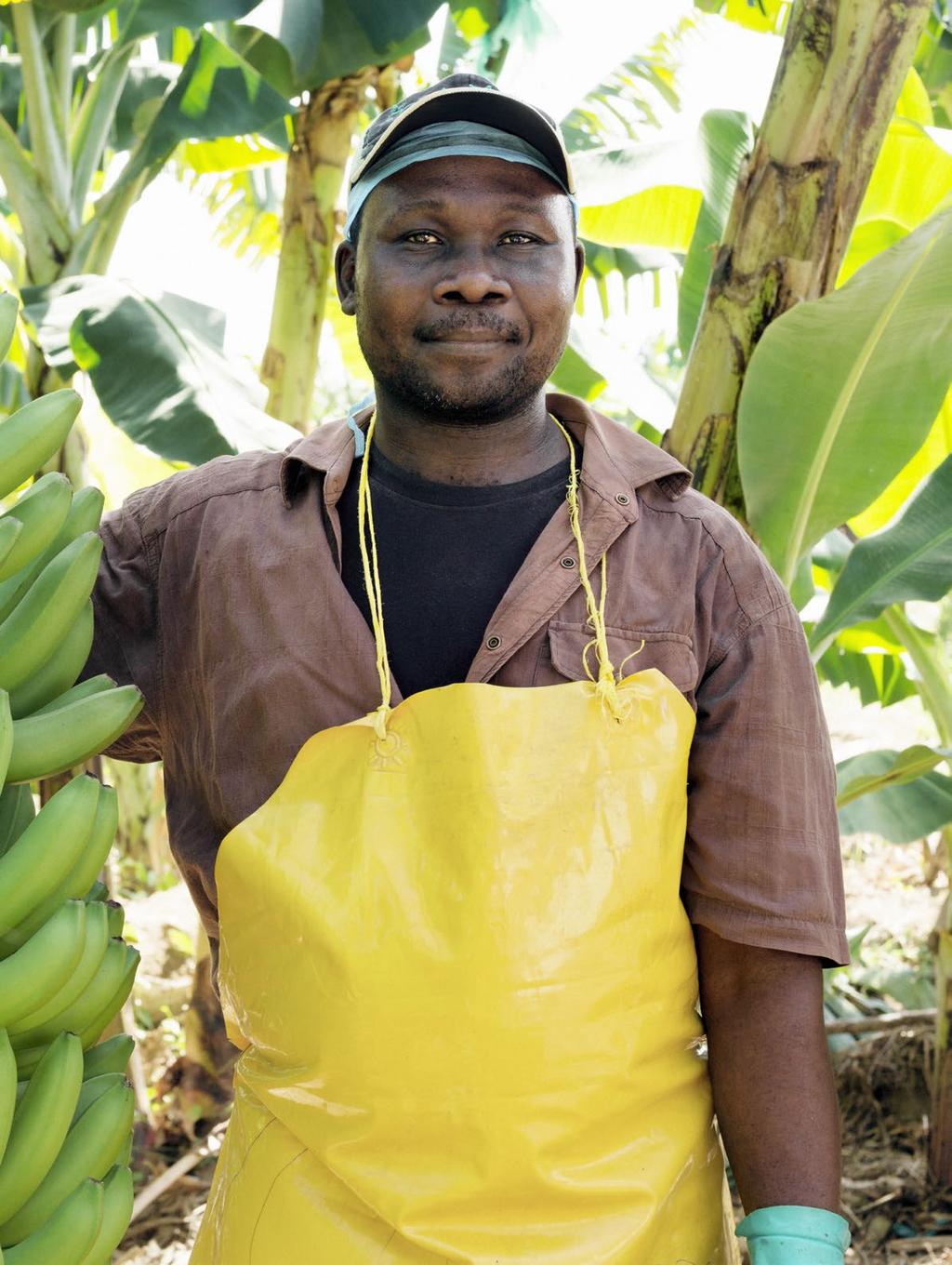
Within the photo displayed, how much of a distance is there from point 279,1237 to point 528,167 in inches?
49.7

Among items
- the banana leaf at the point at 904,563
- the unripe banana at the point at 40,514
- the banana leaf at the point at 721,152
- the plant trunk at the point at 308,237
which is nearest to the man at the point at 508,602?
the unripe banana at the point at 40,514

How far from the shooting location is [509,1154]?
51.8 inches

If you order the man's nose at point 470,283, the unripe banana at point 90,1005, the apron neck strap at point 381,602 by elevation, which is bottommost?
the unripe banana at point 90,1005

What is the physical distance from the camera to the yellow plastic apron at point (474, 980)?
1317 mm

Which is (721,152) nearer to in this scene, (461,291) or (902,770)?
(902,770)

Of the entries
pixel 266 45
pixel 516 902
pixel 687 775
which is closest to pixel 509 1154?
pixel 516 902

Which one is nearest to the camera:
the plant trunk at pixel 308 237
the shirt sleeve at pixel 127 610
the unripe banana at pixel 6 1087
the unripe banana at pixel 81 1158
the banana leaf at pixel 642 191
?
the unripe banana at pixel 6 1087

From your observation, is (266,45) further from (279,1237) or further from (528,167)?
(279,1237)

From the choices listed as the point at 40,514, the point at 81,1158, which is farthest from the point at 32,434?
the point at 81,1158

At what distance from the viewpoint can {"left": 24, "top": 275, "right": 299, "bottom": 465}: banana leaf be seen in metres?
2.48

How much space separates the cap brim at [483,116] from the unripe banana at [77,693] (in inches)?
28.6

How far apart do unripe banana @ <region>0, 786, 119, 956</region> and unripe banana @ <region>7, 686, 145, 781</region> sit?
0.16 feet

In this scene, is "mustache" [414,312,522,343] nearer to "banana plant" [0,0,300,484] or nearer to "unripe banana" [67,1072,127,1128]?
"unripe banana" [67,1072,127,1128]

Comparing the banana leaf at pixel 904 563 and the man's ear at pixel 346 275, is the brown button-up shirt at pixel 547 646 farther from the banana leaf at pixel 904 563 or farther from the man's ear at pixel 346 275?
the banana leaf at pixel 904 563
